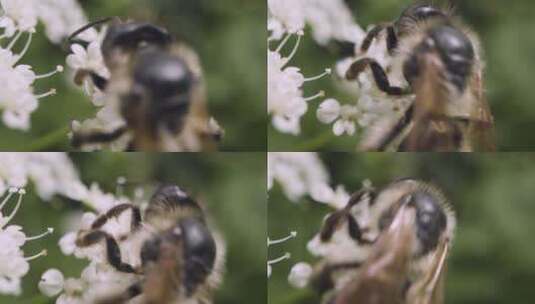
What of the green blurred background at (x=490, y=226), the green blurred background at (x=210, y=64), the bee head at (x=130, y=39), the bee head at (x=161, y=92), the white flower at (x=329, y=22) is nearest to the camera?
the bee head at (x=161, y=92)

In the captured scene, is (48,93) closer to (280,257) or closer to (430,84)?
(280,257)

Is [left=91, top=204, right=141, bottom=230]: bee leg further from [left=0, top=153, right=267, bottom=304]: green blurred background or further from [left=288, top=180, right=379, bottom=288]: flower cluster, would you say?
[left=288, top=180, right=379, bottom=288]: flower cluster

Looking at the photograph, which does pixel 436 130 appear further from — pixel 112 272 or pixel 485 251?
pixel 485 251

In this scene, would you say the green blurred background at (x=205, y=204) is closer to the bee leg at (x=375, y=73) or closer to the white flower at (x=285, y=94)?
the white flower at (x=285, y=94)

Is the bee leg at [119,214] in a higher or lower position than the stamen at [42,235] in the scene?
higher

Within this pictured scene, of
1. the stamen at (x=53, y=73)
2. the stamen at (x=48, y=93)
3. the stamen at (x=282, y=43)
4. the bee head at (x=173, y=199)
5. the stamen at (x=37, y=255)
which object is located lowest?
A: the stamen at (x=37, y=255)

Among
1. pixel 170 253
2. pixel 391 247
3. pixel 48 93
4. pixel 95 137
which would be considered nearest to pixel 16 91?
pixel 48 93

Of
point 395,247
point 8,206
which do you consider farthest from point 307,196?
point 8,206

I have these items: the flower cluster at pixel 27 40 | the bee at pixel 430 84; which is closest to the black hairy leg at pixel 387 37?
the bee at pixel 430 84
